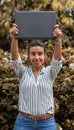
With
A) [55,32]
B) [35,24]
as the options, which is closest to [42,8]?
[35,24]

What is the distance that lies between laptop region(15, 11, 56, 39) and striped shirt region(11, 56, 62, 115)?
270mm

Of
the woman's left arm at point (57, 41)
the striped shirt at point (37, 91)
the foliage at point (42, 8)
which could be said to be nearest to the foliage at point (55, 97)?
the striped shirt at point (37, 91)

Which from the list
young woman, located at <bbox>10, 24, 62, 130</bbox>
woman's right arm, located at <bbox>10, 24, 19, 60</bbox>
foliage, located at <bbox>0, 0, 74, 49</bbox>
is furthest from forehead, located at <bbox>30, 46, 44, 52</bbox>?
foliage, located at <bbox>0, 0, 74, 49</bbox>

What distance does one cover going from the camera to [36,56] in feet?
14.4

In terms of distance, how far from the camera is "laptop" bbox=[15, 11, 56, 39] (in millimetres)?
4410

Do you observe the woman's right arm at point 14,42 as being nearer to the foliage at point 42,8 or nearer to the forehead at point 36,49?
the forehead at point 36,49

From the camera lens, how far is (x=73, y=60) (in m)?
6.52

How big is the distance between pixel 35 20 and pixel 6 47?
4374mm

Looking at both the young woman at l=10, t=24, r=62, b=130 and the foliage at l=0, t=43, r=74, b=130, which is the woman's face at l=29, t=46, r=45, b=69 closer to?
the young woman at l=10, t=24, r=62, b=130

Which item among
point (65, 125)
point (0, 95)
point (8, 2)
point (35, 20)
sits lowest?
point (65, 125)

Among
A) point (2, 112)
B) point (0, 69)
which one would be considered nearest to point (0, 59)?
point (0, 69)

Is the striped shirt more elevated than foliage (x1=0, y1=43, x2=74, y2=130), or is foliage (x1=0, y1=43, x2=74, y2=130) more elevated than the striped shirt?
the striped shirt

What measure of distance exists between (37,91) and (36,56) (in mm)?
315

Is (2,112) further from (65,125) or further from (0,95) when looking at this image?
(65,125)
